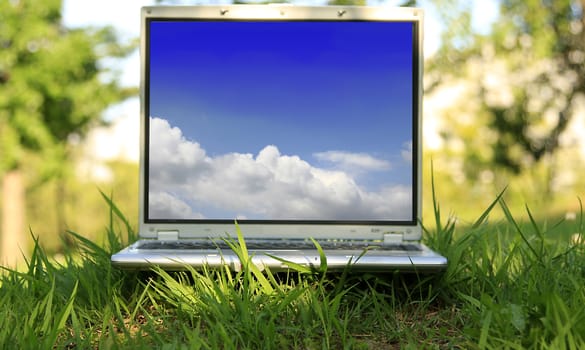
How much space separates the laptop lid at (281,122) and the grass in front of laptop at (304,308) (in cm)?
24

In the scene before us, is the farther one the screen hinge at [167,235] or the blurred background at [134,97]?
the blurred background at [134,97]

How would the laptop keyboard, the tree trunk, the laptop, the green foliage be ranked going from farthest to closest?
the tree trunk < the green foliage < the laptop < the laptop keyboard

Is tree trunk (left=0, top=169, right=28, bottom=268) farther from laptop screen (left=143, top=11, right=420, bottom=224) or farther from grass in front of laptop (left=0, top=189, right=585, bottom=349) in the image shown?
laptop screen (left=143, top=11, right=420, bottom=224)

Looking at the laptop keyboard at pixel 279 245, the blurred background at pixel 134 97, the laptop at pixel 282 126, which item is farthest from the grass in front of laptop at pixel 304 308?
the blurred background at pixel 134 97

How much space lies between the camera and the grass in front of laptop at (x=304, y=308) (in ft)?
5.43

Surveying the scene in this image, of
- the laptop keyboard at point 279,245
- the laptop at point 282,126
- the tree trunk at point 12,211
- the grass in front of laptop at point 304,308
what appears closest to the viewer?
the grass in front of laptop at point 304,308

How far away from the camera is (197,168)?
2.23 m

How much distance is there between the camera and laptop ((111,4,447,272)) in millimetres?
2215

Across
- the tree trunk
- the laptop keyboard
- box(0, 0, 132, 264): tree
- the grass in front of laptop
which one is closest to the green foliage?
box(0, 0, 132, 264): tree

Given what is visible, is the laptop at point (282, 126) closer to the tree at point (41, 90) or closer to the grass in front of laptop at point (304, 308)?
the grass in front of laptop at point (304, 308)

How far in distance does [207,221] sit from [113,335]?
24.3 inches

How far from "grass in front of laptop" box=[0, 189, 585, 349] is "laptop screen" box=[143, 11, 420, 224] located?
0.29 meters

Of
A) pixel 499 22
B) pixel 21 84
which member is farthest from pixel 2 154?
pixel 499 22

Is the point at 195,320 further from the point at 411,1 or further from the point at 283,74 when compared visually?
the point at 411,1
